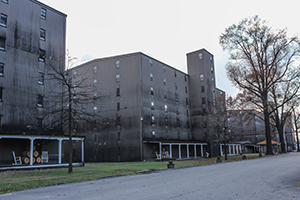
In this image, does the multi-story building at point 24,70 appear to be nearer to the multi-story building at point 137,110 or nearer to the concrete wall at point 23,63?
the concrete wall at point 23,63

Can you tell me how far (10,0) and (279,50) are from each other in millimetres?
37054

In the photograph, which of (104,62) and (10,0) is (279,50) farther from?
(10,0)

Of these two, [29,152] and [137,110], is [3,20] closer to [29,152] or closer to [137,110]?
[29,152]

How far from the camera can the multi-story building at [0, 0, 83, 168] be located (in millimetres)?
25719

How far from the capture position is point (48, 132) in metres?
28.9

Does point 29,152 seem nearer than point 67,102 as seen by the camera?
No

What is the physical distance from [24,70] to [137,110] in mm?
18670

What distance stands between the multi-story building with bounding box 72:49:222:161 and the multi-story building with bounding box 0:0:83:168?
9263mm

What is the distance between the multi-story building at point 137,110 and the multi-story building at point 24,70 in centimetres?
926

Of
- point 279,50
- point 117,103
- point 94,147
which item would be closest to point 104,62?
point 117,103

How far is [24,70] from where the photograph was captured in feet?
90.3

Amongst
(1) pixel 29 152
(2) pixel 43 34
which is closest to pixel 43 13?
(2) pixel 43 34

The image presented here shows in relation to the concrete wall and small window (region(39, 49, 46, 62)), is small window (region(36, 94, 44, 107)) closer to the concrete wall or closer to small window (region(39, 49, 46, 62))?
the concrete wall

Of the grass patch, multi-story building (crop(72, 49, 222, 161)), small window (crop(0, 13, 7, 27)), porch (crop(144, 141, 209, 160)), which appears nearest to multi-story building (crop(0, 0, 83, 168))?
small window (crop(0, 13, 7, 27))
